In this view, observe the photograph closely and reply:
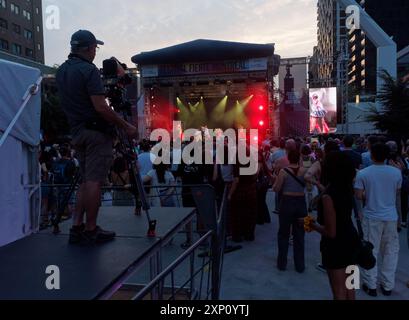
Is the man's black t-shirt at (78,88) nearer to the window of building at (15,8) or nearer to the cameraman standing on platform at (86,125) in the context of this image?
the cameraman standing on platform at (86,125)

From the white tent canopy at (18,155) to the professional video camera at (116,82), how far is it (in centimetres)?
81

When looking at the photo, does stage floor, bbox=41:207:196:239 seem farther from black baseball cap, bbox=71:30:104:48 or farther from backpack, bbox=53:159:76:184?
backpack, bbox=53:159:76:184

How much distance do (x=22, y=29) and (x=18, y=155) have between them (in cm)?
6522

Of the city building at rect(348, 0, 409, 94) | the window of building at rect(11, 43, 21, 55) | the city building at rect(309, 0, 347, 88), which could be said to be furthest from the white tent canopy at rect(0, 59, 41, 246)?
the city building at rect(348, 0, 409, 94)

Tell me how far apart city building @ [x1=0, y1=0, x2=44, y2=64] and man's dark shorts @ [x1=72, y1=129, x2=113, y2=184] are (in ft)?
190

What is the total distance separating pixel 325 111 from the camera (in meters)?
20.2

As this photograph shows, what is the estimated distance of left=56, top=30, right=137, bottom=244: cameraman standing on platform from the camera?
2.98 meters

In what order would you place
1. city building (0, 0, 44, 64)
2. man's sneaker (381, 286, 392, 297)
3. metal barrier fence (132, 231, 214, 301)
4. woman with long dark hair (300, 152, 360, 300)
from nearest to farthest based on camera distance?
metal barrier fence (132, 231, 214, 301)
woman with long dark hair (300, 152, 360, 300)
man's sneaker (381, 286, 392, 297)
city building (0, 0, 44, 64)

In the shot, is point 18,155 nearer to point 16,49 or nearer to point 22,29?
point 16,49

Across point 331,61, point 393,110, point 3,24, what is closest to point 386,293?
point 393,110

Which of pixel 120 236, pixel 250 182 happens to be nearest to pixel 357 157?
pixel 250 182

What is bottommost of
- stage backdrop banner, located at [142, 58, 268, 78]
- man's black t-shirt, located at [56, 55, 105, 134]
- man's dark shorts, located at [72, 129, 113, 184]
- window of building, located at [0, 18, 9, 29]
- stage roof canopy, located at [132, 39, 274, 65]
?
man's dark shorts, located at [72, 129, 113, 184]
